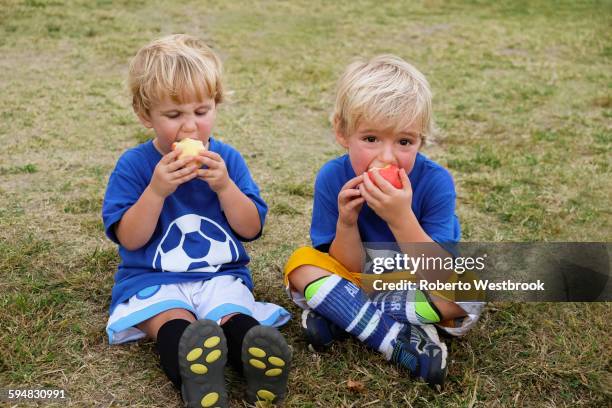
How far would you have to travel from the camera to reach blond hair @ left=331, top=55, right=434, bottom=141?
2371 millimetres

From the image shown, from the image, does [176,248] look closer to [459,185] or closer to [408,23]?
[459,185]

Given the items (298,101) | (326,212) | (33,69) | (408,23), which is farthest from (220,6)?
(326,212)

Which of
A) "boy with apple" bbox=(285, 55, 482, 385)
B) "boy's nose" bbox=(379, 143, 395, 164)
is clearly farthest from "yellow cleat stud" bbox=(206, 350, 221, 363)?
"boy's nose" bbox=(379, 143, 395, 164)

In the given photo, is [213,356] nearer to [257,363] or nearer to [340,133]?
[257,363]

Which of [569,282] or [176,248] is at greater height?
[176,248]

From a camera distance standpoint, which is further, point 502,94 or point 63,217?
point 502,94

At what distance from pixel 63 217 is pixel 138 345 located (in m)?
1.34

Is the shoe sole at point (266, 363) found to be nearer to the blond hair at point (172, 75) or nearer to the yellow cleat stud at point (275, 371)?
the yellow cleat stud at point (275, 371)

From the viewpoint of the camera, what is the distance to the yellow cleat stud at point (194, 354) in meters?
2.03

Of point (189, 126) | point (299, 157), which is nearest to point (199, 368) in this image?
point (189, 126)

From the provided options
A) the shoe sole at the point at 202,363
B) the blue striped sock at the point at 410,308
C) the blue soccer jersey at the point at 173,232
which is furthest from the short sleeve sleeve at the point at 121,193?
the blue striped sock at the point at 410,308

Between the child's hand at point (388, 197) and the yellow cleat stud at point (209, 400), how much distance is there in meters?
0.82

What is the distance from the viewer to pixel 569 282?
302cm

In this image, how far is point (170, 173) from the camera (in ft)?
7.72
